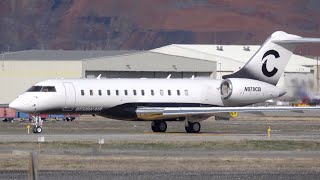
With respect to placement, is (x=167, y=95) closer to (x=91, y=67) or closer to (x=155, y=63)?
(x=91, y=67)

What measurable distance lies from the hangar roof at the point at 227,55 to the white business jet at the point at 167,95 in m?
69.2

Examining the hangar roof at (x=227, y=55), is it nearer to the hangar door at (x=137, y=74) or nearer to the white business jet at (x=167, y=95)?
the hangar door at (x=137, y=74)

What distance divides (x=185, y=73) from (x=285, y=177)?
81.4 meters

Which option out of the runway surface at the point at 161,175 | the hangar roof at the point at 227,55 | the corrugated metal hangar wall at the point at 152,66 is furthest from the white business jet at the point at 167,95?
the hangar roof at the point at 227,55

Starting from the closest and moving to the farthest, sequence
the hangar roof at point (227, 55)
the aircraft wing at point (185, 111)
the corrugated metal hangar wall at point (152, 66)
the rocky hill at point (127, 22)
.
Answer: the aircraft wing at point (185, 111), the corrugated metal hangar wall at point (152, 66), the hangar roof at point (227, 55), the rocky hill at point (127, 22)

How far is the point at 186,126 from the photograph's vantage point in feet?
195

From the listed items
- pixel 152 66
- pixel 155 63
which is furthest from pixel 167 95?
pixel 155 63

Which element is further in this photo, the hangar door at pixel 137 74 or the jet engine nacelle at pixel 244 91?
the hangar door at pixel 137 74

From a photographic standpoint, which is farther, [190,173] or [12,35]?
[12,35]

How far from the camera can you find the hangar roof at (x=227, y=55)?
134500 mm

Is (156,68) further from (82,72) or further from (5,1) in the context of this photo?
(5,1)

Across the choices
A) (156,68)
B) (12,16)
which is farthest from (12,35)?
(156,68)

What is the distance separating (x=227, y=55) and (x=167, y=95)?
85.3 meters

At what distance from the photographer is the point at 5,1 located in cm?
18825
